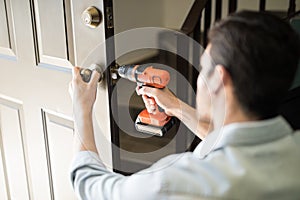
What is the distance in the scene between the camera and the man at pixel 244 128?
0.80 metres

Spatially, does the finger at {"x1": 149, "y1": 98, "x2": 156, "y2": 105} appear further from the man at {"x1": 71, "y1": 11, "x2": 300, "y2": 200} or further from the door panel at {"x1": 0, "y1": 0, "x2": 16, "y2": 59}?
the door panel at {"x1": 0, "y1": 0, "x2": 16, "y2": 59}

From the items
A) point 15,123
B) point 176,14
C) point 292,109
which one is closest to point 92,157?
point 15,123

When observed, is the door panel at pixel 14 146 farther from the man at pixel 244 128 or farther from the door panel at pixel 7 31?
the man at pixel 244 128

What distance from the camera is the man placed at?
2.63 ft

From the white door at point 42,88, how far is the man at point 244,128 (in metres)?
0.60

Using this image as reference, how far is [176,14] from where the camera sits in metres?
3.40

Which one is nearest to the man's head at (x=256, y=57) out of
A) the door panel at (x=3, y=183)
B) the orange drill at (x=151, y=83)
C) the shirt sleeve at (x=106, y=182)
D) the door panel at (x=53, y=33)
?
the shirt sleeve at (x=106, y=182)

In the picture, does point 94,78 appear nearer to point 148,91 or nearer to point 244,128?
point 148,91

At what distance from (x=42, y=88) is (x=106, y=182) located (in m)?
0.80

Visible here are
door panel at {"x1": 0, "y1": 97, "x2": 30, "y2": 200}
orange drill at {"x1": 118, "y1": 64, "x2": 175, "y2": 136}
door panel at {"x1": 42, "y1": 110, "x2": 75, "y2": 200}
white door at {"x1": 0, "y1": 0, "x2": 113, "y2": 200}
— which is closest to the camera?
orange drill at {"x1": 118, "y1": 64, "x2": 175, "y2": 136}

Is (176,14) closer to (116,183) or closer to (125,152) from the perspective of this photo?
(125,152)

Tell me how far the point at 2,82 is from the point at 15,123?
208 millimetres

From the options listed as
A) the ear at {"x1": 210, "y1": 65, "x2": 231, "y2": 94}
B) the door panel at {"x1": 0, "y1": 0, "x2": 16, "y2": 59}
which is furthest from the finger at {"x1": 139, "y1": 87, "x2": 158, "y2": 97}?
the door panel at {"x1": 0, "y1": 0, "x2": 16, "y2": 59}

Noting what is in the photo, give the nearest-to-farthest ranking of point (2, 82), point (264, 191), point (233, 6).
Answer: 1. point (264, 191)
2. point (2, 82)
3. point (233, 6)
